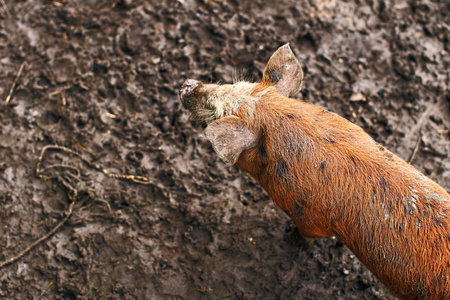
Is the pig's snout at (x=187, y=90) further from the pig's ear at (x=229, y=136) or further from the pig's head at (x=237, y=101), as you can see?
the pig's ear at (x=229, y=136)

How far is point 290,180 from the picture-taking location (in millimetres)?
2916

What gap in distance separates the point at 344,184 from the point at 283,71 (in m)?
1.05

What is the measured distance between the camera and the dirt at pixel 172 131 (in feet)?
11.9

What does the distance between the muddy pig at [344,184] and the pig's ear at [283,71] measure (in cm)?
6

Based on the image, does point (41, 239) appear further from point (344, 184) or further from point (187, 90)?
point (344, 184)

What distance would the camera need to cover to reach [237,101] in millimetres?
3098

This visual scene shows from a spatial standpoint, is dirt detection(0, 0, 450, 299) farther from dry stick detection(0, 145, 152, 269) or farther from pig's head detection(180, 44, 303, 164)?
pig's head detection(180, 44, 303, 164)

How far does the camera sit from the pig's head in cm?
287

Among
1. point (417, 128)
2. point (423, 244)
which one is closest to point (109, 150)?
point (423, 244)

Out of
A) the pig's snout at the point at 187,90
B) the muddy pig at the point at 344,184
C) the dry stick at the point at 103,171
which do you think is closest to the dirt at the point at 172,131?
the dry stick at the point at 103,171

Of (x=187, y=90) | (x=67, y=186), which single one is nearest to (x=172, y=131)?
(x=187, y=90)

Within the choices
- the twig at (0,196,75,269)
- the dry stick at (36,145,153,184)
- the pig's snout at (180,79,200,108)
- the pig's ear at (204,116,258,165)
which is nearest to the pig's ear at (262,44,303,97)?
the pig's ear at (204,116,258,165)

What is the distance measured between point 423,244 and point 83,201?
2.98 m

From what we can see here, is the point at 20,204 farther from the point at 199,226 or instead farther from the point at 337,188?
the point at 337,188
